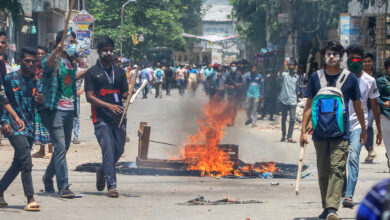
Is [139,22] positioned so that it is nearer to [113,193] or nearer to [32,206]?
[113,193]

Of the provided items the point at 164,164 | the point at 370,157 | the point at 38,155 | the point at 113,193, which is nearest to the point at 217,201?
the point at 113,193

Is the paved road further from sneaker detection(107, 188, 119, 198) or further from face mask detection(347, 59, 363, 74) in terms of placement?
face mask detection(347, 59, 363, 74)

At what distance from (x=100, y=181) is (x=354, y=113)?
305 centimetres

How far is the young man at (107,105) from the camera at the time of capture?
823cm

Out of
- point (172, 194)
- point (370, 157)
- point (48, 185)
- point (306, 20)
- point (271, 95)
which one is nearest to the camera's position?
point (48, 185)

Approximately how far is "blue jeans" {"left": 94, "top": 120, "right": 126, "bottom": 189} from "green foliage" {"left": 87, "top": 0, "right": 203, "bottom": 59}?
149ft

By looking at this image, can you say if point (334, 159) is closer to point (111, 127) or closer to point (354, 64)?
point (354, 64)

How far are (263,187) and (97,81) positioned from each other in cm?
263

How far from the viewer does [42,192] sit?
8.51 meters

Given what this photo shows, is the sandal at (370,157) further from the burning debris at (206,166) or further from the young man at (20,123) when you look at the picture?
the young man at (20,123)

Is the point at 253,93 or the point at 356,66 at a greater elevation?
the point at 356,66

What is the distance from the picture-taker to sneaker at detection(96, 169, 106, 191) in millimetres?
8516

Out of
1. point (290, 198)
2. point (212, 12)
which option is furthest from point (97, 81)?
point (212, 12)

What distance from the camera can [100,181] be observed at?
8.56m
